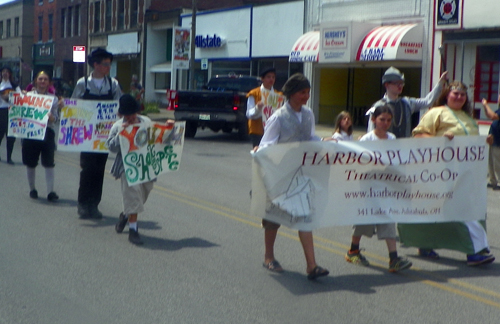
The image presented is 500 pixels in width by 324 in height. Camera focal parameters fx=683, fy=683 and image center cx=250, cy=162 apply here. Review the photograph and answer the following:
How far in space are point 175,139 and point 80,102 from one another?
177 cm

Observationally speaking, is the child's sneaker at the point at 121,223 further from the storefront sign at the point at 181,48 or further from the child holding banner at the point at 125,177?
the storefront sign at the point at 181,48

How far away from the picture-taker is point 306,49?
25.4 m

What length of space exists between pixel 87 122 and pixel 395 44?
14733mm

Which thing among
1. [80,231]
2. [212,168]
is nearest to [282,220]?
[80,231]

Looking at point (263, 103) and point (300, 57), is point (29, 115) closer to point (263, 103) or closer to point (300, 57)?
point (263, 103)

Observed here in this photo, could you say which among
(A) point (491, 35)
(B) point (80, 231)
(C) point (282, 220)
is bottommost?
(B) point (80, 231)

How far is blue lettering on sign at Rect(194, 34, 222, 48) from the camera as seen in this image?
3234cm

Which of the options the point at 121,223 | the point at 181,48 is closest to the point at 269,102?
the point at 121,223

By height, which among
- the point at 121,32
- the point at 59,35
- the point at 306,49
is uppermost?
the point at 59,35

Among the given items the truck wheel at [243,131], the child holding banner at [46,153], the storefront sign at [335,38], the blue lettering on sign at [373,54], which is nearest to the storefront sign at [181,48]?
the storefront sign at [335,38]

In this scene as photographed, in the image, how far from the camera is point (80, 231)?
7938mm

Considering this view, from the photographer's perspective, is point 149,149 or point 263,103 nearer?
point 149,149

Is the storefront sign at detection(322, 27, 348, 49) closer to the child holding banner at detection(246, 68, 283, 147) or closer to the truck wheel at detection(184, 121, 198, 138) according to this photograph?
the truck wheel at detection(184, 121, 198, 138)

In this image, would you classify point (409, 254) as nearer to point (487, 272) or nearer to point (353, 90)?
point (487, 272)
